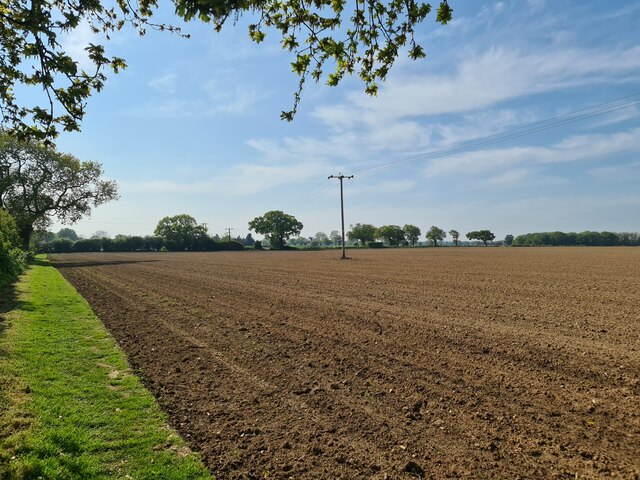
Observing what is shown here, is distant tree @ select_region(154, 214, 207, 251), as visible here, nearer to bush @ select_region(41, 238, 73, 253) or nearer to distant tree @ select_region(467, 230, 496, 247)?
bush @ select_region(41, 238, 73, 253)

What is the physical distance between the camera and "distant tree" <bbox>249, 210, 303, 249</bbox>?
138250 mm

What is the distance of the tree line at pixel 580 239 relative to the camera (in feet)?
491

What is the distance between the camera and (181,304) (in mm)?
14008

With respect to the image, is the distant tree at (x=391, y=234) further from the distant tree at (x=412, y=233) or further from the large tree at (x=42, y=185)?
the large tree at (x=42, y=185)

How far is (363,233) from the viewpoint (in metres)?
172

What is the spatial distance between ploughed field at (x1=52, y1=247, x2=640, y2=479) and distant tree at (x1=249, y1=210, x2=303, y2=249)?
12596 centimetres

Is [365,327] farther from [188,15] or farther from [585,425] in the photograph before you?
[188,15]

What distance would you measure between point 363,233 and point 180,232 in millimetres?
83896

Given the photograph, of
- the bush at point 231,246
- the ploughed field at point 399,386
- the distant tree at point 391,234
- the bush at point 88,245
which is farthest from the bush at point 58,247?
the distant tree at point 391,234

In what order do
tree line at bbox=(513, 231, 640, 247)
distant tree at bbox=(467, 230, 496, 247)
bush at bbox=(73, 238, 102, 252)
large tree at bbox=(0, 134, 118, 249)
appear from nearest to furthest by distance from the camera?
1. large tree at bbox=(0, 134, 118, 249)
2. bush at bbox=(73, 238, 102, 252)
3. tree line at bbox=(513, 231, 640, 247)
4. distant tree at bbox=(467, 230, 496, 247)

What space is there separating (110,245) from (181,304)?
355ft

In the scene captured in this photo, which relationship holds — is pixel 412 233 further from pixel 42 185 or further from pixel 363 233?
pixel 42 185

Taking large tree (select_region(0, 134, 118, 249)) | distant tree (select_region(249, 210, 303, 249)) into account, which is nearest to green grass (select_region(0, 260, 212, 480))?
large tree (select_region(0, 134, 118, 249))

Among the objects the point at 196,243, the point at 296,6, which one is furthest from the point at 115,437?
the point at 196,243
